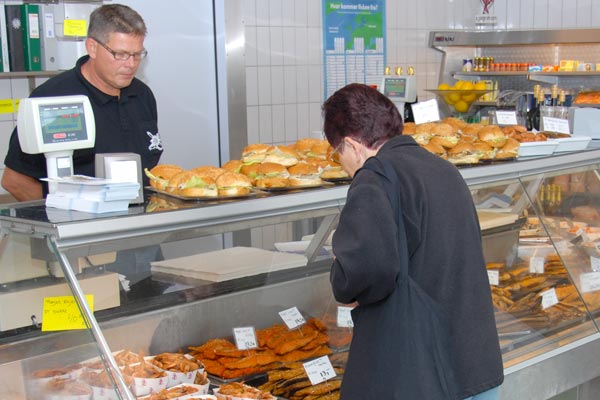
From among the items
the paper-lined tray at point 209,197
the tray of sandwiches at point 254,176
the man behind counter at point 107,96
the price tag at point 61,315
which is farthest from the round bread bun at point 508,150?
the price tag at point 61,315

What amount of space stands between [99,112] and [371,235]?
6.72 ft

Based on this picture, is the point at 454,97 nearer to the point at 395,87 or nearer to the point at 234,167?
the point at 395,87

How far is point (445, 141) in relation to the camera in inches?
146

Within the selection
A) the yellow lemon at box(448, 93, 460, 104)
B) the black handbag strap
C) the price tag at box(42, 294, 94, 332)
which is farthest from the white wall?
the black handbag strap

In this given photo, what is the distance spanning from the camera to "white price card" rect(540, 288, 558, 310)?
382cm

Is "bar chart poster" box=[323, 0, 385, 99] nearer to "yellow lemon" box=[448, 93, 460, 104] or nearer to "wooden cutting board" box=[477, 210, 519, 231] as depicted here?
"yellow lemon" box=[448, 93, 460, 104]

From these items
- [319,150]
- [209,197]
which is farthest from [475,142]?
[209,197]

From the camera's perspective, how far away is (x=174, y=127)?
641 cm

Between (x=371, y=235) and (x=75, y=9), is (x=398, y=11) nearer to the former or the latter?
(x=75, y=9)

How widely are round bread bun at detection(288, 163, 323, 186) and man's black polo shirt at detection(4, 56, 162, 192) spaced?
1056mm

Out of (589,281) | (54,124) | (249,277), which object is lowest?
(589,281)

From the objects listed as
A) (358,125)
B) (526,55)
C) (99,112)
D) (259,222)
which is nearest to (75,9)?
(99,112)

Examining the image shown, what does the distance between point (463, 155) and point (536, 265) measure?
68 cm

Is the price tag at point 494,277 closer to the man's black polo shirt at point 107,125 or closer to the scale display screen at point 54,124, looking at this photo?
the man's black polo shirt at point 107,125
